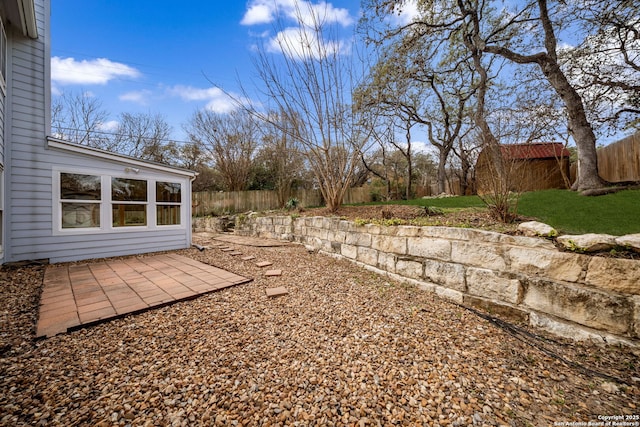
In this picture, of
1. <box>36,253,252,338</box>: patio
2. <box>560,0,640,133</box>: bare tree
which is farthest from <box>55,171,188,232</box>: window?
<box>560,0,640,133</box>: bare tree

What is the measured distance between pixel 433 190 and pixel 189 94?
538 inches

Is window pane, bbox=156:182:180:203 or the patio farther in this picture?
window pane, bbox=156:182:180:203

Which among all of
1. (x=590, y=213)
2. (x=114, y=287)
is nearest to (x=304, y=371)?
(x=114, y=287)

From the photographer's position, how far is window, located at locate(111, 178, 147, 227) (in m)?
4.90

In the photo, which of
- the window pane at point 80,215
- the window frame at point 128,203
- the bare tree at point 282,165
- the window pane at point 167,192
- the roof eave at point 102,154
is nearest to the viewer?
the roof eave at point 102,154

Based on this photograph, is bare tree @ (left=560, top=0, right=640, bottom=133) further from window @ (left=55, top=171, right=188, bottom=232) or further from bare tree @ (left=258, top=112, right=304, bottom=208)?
window @ (left=55, top=171, right=188, bottom=232)

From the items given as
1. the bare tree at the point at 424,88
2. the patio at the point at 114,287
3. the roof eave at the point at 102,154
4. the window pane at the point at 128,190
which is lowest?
the patio at the point at 114,287

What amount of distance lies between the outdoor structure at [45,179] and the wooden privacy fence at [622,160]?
11.2m

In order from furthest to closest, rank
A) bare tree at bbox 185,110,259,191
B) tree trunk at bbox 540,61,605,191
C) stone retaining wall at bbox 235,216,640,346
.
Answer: bare tree at bbox 185,110,259,191
tree trunk at bbox 540,61,605,191
stone retaining wall at bbox 235,216,640,346

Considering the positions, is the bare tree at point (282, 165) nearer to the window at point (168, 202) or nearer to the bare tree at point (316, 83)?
the bare tree at point (316, 83)

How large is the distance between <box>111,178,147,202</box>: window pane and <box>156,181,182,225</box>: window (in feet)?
0.90

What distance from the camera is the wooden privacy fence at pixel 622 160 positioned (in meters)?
5.69

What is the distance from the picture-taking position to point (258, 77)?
5.25 meters

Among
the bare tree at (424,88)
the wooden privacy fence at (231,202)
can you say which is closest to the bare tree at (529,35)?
the bare tree at (424,88)
